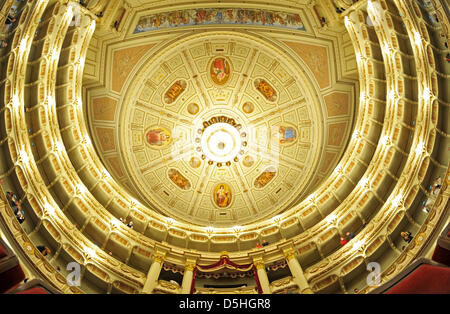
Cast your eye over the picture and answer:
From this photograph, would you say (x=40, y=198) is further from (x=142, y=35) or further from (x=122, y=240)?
(x=142, y=35)

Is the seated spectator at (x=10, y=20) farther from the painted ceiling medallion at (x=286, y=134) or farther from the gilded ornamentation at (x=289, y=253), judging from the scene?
the painted ceiling medallion at (x=286, y=134)

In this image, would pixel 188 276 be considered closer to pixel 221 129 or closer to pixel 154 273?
pixel 154 273

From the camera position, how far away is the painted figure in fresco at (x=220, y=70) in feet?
80.0

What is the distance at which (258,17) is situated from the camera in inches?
861

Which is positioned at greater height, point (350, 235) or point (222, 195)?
point (222, 195)

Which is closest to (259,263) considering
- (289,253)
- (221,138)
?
(289,253)

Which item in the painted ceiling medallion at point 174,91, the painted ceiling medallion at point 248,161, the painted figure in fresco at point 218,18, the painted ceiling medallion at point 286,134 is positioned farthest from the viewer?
the painted ceiling medallion at point 248,161

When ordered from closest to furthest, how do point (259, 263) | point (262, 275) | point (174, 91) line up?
point (262, 275), point (259, 263), point (174, 91)

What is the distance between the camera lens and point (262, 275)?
17344 millimetres

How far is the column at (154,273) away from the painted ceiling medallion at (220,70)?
13217mm

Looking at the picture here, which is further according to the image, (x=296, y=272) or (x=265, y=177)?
(x=265, y=177)

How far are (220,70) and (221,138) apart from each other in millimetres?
5122

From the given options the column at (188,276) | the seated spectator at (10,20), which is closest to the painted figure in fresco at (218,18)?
the seated spectator at (10,20)
